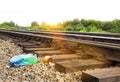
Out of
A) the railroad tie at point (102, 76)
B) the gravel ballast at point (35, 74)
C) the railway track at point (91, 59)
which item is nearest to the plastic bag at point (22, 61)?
the gravel ballast at point (35, 74)


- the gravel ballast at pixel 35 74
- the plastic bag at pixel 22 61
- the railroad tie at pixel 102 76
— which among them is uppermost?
the railroad tie at pixel 102 76

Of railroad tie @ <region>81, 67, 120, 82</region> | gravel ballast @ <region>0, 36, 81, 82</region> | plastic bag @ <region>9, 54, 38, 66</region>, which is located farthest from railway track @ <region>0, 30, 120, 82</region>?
plastic bag @ <region>9, 54, 38, 66</region>

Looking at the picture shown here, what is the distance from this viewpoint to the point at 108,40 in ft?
19.8

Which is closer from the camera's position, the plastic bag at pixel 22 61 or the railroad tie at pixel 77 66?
the railroad tie at pixel 77 66

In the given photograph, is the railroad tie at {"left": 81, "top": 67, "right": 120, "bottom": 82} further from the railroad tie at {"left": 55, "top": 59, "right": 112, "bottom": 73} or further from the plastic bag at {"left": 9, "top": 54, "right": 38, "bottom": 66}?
the plastic bag at {"left": 9, "top": 54, "right": 38, "bottom": 66}

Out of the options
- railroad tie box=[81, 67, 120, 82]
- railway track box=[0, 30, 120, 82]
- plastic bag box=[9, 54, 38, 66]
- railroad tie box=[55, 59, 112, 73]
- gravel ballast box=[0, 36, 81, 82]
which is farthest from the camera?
plastic bag box=[9, 54, 38, 66]

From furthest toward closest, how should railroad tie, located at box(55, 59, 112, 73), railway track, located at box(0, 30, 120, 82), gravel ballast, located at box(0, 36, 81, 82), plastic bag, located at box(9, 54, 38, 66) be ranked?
plastic bag, located at box(9, 54, 38, 66) < railroad tie, located at box(55, 59, 112, 73) < gravel ballast, located at box(0, 36, 81, 82) < railway track, located at box(0, 30, 120, 82)

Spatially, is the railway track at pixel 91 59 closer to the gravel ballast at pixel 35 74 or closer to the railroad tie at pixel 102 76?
the railroad tie at pixel 102 76

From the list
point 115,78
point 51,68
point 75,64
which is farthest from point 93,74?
point 51,68

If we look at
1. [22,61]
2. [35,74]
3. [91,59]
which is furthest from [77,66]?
[22,61]

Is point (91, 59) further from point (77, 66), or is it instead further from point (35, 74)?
point (35, 74)

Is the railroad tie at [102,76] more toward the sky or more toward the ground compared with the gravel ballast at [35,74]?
more toward the sky

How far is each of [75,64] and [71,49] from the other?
1878 mm

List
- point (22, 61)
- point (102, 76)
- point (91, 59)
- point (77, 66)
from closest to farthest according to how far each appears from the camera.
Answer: point (102, 76)
point (77, 66)
point (22, 61)
point (91, 59)
